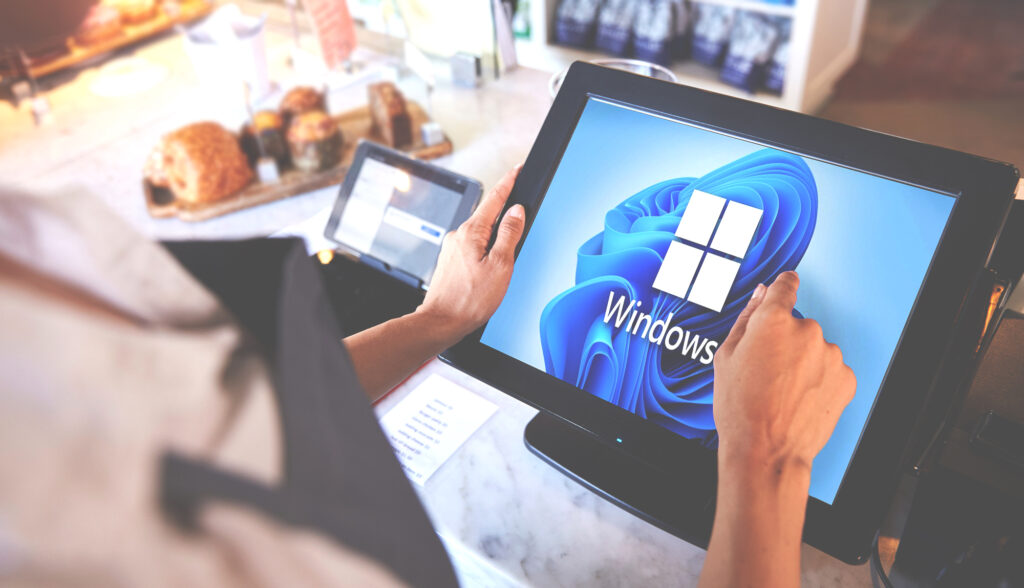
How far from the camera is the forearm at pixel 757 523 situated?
51 cm

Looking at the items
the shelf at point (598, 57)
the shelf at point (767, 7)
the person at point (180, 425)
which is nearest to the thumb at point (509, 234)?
the person at point (180, 425)

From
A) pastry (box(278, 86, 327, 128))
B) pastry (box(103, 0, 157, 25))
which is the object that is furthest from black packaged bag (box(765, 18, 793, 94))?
pastry (box(103, 0, 157, 25))

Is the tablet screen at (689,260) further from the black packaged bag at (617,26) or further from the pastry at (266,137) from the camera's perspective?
the black packaged bag at (617,26)

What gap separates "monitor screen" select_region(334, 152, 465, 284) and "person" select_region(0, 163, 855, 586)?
724 mm

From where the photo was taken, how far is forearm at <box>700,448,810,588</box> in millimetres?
506

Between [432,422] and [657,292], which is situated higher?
[657,292]

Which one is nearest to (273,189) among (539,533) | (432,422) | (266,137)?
(266,137)

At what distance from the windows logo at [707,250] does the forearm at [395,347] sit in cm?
26

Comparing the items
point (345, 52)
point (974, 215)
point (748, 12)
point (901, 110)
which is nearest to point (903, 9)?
point (901, 110)

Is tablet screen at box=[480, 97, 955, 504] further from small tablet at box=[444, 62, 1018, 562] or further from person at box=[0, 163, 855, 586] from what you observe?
person at box=[0, 163, 855, 586]

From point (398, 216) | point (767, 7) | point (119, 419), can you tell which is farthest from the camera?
point (767, 7)

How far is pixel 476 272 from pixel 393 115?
0.71 m

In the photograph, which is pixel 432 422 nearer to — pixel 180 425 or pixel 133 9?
pixel 180 425

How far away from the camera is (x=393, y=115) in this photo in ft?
4.50
